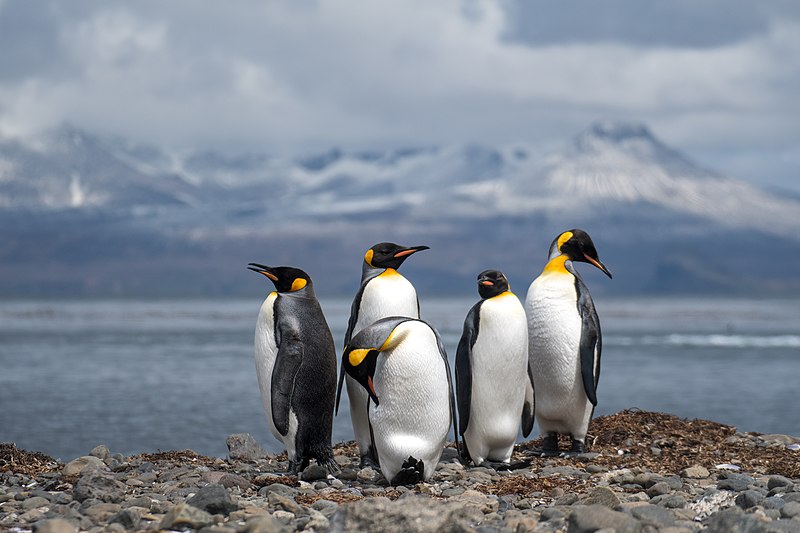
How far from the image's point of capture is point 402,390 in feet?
22.3

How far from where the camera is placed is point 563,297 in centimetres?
814

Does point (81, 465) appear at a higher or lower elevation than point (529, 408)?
lower

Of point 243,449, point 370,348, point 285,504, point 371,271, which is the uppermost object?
point 371,271

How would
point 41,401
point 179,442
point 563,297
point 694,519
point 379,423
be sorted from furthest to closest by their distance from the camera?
point 41,401 → point 179,442 → point 563,297 → point 379,423 → point 694,519

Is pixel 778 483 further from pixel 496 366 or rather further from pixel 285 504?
pixel 285 504

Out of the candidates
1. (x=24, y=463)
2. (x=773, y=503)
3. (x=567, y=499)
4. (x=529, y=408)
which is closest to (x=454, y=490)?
(x=567, y=499)

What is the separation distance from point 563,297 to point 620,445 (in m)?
1.30

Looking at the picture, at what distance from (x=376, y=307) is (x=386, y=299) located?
0.09m

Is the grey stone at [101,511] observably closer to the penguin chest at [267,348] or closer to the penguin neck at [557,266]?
the penguin chest at [267,348]

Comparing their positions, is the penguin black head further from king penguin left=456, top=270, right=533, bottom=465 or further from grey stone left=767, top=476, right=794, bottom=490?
grey stone left=767, top=476, right=794, bottom=490

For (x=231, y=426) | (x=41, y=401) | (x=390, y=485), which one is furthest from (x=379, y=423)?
(x=41, y=401)

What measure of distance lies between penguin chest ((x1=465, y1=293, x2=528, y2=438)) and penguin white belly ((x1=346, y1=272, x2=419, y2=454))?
1.72ft

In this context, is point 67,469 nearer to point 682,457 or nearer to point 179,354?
point 682,457

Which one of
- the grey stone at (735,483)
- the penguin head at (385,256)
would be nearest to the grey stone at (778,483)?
the grey stone at (735,483)
